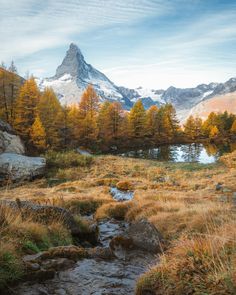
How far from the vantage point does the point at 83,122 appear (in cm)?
5441

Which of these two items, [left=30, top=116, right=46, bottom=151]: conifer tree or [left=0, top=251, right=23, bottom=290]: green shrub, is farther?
[left=30, top=116, right=46, bottom=151]: conifer tree

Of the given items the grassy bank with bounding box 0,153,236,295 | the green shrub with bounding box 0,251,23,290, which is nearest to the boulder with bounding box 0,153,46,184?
the grassy bank with bounding box 0,153,236,295

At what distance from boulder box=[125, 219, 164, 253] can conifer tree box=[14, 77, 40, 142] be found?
126ft

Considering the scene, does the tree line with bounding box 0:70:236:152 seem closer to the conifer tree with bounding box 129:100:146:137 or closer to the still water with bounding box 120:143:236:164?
the conifer tree with bounding box 129:100:146:137

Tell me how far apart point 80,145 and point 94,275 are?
48672 millimetres

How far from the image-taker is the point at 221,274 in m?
3.96

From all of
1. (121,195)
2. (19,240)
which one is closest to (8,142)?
(121,195)

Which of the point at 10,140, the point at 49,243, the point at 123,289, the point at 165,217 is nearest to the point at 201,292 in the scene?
the point at 123,289

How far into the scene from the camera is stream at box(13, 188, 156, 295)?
5.33 meters

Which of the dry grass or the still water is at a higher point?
the dry grass

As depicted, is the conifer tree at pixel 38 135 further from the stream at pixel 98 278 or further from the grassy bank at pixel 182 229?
the stream at pixel 98 278

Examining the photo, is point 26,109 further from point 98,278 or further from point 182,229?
point 98,278

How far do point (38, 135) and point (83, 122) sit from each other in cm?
1390

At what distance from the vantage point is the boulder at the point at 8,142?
33.2 metres
